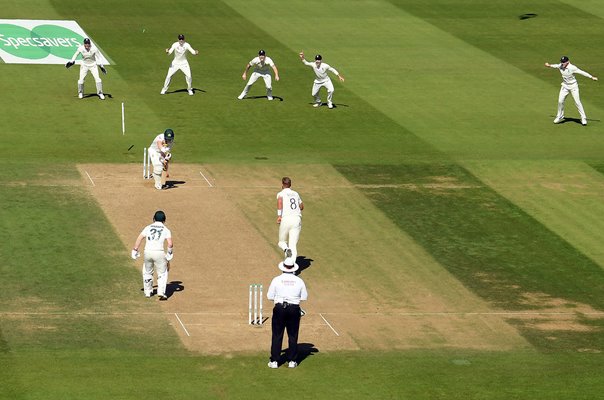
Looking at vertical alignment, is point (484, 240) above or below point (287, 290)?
below

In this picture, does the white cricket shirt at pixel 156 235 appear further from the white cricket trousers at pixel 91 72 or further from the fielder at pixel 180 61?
the fielder at pixel 180 61

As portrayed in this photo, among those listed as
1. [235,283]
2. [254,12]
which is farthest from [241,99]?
[235,283]

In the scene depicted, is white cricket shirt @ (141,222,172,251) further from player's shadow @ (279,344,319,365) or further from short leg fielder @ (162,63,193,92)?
short leg fielder @ (162,63,193,92)

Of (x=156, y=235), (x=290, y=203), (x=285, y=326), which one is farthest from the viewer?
(x=290, y=203)

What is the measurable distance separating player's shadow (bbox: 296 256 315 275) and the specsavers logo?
2290 cm

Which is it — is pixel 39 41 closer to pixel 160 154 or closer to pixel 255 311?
pixel 160 154

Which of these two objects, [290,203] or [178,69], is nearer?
[290,203]

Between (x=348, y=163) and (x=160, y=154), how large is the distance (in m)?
6.84

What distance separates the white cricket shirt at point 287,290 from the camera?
27812mm

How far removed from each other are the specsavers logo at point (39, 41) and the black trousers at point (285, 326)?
97.1ft

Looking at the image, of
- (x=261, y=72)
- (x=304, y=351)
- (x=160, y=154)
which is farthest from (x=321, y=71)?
(x=304, y=351)

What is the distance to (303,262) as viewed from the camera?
34.9 metres

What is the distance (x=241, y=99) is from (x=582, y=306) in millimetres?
21756

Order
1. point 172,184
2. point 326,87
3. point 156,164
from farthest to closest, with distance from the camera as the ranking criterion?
point 326,87, point 172,184, point 156,164
